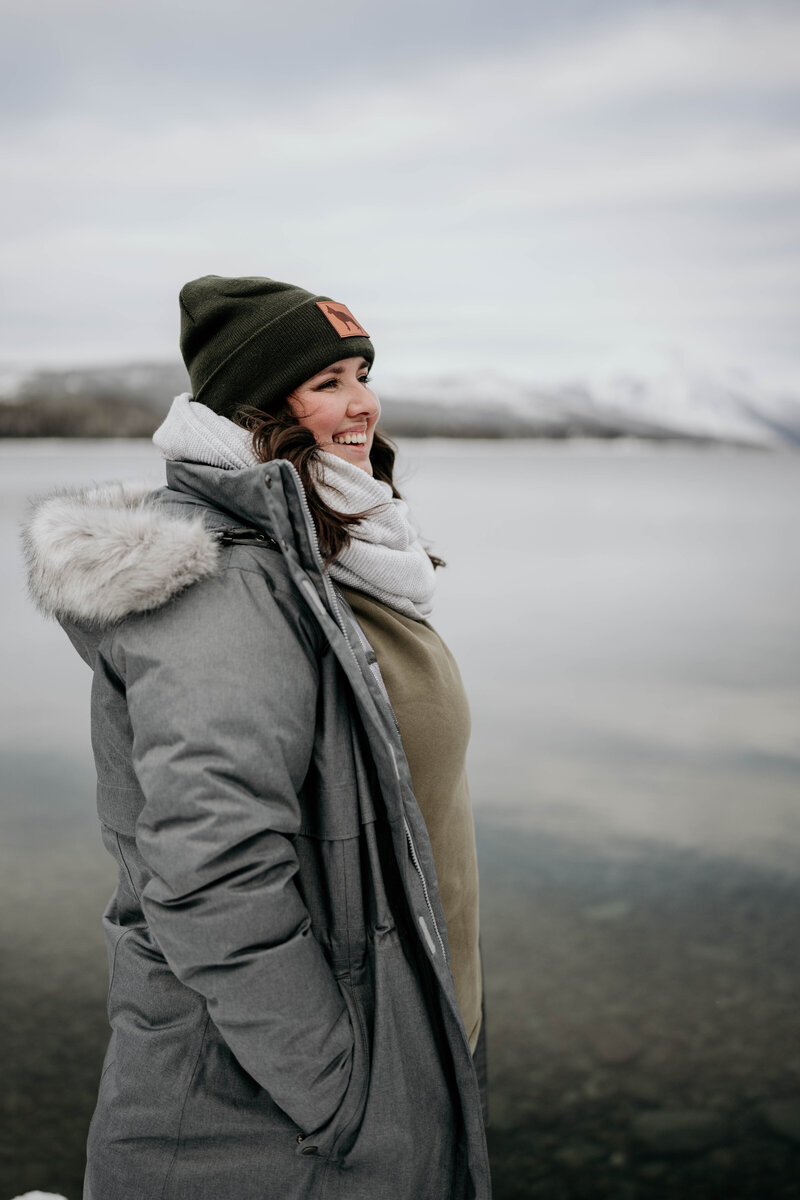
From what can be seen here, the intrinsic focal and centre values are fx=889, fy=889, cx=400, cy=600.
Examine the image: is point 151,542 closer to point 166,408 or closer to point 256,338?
point 256,338

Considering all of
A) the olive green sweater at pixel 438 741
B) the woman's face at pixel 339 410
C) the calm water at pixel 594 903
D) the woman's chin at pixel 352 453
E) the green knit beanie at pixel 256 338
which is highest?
the green knit beanie at pixel 256 338

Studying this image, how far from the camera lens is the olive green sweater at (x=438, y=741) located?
127cm

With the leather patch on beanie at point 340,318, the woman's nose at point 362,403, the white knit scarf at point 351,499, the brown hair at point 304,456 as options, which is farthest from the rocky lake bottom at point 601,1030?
the leather patch on beanie at point 340,318

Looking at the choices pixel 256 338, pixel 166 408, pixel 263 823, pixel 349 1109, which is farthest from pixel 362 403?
pixel 166 408

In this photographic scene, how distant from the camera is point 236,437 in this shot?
125 cm

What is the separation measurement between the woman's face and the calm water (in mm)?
295

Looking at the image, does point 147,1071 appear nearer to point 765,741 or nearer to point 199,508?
point 199,508

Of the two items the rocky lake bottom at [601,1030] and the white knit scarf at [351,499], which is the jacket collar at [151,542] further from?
the rocky lake bottom at [601,1030]

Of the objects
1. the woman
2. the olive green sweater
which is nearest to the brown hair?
the woman

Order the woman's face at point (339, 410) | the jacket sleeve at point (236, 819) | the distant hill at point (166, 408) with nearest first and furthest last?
1. the jacket sleeve at point (236, 819)
2. the woman's face at point (339, 410)
3. the distant hill at point (166, 408)

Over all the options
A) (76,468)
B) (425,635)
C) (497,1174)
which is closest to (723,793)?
(497,1174)

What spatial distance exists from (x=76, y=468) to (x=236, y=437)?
78.2 ft

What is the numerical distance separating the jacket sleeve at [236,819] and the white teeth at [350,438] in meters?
0.37

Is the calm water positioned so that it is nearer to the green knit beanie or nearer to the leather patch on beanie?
the green knit beanie
